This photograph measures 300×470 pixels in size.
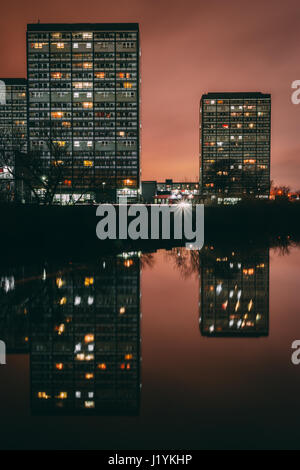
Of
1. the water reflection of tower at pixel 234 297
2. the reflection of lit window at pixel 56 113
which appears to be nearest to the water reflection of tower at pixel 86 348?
the water reflection of tower at pixel 234 297

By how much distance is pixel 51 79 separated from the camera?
134 meters

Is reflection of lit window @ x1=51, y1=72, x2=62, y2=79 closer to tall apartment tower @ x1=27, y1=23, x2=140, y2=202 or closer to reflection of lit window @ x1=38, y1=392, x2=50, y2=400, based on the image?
tall apartment tower @ x1=27, y1=23, x2=140, y2=202

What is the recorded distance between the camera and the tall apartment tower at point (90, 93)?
5172 inches

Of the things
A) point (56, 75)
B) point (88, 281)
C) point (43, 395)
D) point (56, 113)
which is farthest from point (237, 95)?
point (43, 395)

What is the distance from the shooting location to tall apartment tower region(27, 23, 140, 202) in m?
131

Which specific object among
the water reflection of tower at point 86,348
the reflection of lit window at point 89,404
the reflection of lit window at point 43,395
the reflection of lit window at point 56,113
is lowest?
the reflection of lit window at point 89,404

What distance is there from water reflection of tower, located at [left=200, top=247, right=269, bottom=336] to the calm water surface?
5 centimetres

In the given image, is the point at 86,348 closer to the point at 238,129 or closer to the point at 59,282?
the point at 59,282

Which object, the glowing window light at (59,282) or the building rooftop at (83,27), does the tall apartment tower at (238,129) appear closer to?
the building rooftop at (83,27)

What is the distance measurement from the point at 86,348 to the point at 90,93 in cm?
14084

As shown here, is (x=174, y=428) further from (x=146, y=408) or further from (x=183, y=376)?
(x=183, y=376)

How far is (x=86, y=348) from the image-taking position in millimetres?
6234

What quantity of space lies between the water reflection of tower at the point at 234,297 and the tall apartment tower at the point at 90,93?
118 m

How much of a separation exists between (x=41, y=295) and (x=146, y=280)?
3682mm
